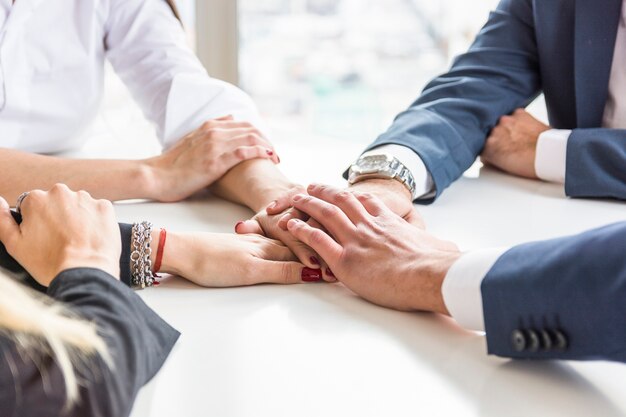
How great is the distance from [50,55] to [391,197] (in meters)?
0.69

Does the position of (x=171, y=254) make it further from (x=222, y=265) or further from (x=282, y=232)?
(x=282, y=232)

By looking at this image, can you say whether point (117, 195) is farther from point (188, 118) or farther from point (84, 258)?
point (84, 258)

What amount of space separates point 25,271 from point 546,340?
52 cm

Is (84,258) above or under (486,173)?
above

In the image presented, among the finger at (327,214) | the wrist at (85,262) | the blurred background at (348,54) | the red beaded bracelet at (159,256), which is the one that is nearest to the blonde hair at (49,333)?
the wrist at (85,262)

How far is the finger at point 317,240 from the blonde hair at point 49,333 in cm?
39

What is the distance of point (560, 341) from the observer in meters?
0.78

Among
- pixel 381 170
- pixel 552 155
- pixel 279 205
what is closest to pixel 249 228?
pixel 279 205

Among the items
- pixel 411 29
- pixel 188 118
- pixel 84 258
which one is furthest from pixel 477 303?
pixel 411 29

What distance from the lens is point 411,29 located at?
3508 millimetres

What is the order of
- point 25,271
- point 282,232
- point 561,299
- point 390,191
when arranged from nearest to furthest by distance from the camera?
point 561,299 < point 25,271 < point 282,232 < point 390,191

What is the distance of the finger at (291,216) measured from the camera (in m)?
1.12

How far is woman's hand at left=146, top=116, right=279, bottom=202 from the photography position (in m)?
1.36

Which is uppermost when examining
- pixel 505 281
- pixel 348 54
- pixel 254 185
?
pixel 505 281
